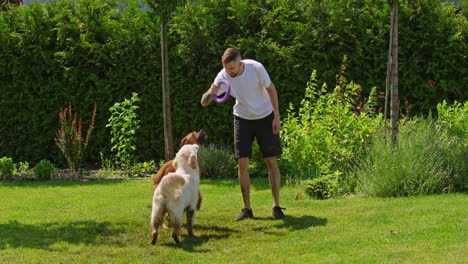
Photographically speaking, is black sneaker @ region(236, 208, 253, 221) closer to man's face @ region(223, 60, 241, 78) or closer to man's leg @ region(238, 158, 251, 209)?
man's leg @ region(238, 158, 251, 209)

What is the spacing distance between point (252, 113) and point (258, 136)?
11.1 inches

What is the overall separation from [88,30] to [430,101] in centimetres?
620

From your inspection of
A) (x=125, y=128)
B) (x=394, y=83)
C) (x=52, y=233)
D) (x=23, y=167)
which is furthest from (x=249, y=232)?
(x=23, y=167)

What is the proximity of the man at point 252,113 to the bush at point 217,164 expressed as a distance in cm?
300

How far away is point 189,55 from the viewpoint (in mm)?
10617

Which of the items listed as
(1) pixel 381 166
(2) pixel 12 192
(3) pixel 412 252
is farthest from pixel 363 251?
(2) pixel 12 192

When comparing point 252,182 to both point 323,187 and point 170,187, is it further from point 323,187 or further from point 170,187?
point 170,187

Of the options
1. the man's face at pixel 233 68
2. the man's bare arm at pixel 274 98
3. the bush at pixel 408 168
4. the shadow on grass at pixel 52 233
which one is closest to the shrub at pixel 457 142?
the bush at pixel 408 168

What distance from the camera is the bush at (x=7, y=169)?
9.59 m

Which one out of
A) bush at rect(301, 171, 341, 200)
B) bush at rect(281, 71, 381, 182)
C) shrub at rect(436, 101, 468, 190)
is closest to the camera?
shrub at rect(436, 101, 468, 190)

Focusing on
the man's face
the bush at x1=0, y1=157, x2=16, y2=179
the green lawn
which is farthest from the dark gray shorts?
the bush at x1=0, y1=157, x2=16, y2=179

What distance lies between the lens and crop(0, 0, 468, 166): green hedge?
1013 cm

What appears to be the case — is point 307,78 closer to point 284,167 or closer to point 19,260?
point 284,167

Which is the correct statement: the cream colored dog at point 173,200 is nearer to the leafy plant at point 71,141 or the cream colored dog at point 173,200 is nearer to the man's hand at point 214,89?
the man's hand at point 214,89
